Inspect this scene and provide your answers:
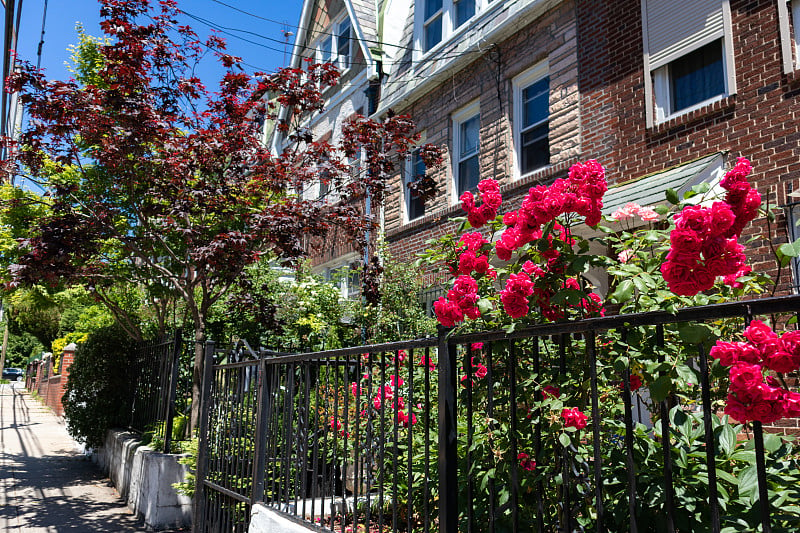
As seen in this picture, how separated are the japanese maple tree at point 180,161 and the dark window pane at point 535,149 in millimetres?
2139

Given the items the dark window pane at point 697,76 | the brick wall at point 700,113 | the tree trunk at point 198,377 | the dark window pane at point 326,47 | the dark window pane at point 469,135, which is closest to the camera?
the brick wall at point 700,113

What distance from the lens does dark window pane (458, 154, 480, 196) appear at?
1107 cm

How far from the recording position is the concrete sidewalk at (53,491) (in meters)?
6.86

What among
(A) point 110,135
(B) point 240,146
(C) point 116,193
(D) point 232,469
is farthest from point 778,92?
(C) point 116,193

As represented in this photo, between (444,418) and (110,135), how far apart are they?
5.97m

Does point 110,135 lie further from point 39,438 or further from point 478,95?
point 39,438

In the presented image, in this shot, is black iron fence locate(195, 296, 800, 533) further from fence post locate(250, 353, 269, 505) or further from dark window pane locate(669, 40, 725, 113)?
dark window pane locate(669, 40, 725, 113)

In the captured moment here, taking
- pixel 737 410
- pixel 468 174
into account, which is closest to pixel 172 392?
pixel 468 174

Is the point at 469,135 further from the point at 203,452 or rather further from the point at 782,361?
the point at 782,361

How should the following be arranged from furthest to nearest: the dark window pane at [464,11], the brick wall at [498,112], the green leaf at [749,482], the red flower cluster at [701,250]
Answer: the dark window pane at [464,11] < the brick wall at [498,112] < the red flower cluster at [701,250] < the green leaf at [749,482]

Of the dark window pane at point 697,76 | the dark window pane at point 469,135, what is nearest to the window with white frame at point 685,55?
the dark window pane at point 697,76

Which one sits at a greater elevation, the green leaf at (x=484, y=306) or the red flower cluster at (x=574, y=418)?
the green leaf at (x=484, y=306)

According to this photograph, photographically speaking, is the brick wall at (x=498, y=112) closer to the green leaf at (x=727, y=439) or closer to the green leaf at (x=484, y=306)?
the green leaf at (x=484, y=306)

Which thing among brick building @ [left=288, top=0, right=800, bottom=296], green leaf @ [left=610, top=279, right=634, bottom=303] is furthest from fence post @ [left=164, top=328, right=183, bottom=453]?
green leaf @ [left=610, top=279, right=634, bottom=303]
